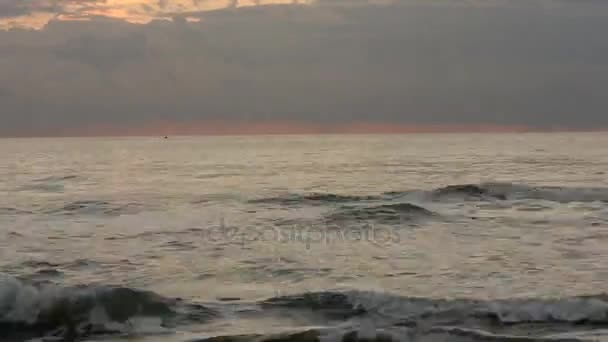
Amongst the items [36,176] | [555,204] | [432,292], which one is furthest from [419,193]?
[36,176]

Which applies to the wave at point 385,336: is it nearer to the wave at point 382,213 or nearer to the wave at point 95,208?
the wave at point 382,213

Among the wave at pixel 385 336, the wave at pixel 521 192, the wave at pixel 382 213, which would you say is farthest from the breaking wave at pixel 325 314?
the wave at pixel 521 192

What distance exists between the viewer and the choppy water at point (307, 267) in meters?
9.43

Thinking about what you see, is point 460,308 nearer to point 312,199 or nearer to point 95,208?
point 95,208

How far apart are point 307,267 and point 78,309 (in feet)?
15.9

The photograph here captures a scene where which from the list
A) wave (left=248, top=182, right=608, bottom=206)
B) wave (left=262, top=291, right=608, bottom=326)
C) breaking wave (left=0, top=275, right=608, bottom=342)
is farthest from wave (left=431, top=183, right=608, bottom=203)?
breaking wave (left=0, top=275, right=608, bottom=342)

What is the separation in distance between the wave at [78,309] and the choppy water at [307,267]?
0.03 metres

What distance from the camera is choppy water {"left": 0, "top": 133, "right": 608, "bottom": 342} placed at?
9.43 m

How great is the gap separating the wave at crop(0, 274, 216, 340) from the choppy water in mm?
30

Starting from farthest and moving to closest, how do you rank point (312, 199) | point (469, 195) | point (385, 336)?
1. point (469, 195)
2. point (312, 199)
3. point (385, 336)

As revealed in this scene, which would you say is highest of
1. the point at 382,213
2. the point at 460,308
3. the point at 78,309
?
the point at 78,309

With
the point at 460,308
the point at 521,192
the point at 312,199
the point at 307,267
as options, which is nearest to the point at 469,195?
the point at 521,192

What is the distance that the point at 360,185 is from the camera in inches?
1358

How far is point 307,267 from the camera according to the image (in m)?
13.6
